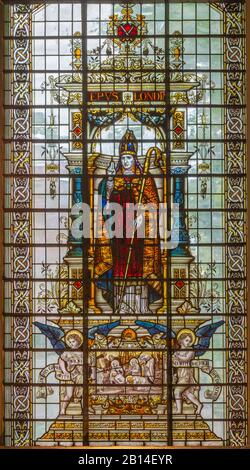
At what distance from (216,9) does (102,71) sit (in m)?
1.50

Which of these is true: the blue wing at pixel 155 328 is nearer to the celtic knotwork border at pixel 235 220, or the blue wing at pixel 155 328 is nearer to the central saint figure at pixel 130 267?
the central saint figure at pixel 130 267

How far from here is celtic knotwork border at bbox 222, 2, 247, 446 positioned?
10.5 meters

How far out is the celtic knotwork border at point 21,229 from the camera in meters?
10.6

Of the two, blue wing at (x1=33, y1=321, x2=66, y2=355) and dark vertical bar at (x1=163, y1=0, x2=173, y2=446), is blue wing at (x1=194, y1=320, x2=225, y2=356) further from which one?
blue wing at (x1=33, y1=321, x2=66, y2=355)

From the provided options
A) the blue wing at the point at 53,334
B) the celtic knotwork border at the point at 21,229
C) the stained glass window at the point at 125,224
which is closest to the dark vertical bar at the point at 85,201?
the stained glass window at the point at 125,224

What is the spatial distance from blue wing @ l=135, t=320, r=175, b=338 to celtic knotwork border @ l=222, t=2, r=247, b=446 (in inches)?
26.3

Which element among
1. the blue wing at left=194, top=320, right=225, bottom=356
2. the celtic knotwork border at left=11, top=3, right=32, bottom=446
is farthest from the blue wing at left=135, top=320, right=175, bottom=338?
the celtic knotwork border at left=11, top=3, right=32, bottom=446

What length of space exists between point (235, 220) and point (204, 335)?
135cm

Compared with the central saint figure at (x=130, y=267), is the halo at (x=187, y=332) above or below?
below

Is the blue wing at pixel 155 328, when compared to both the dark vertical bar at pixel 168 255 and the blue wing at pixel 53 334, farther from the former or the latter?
the blue wing at pixel 53 334

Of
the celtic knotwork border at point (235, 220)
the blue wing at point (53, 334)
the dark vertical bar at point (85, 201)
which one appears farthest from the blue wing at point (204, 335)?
the blue wing at point (53, 334)

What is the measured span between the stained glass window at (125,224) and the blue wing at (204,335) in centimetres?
1

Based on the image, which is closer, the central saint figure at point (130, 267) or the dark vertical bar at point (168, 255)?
the dark vertical bar at point (168, 255)

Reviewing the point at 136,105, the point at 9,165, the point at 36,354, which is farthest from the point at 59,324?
the point at 136,105
